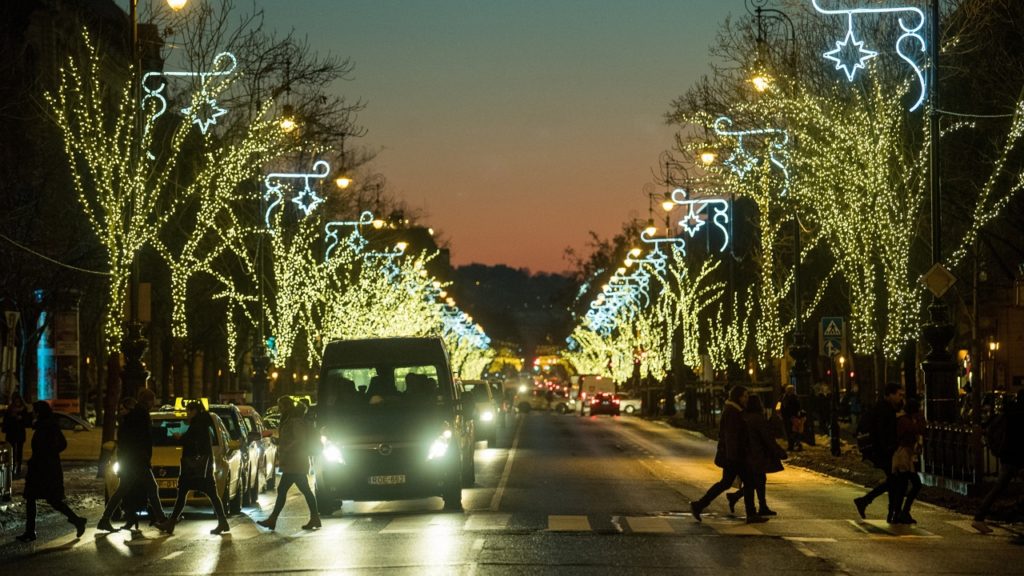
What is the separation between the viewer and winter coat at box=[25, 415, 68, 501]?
787 inches

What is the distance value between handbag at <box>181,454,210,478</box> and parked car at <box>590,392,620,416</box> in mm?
75547

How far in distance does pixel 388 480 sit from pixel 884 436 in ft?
22.7

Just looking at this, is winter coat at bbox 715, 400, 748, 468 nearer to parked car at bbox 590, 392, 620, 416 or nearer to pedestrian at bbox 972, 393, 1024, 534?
pedestrian at bbox 972, 393, 1024, 534

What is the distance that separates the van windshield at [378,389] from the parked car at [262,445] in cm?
300

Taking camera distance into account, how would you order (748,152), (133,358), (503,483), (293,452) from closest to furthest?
(293,452) < (503,483) < (133,358) < (748,152)

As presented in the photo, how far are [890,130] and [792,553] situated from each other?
20213 millimetres

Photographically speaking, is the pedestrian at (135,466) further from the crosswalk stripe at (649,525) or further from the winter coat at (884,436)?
the winter coat at (884,436)

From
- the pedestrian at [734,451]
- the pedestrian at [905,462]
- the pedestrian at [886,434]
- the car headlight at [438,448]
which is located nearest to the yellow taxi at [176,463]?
the car headlight at [438,448]

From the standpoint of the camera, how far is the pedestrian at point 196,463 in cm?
2088

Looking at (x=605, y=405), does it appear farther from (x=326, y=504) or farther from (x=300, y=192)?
(x=326, y=504)

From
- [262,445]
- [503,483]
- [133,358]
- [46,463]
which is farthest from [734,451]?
[133,358]

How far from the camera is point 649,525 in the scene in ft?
67.5

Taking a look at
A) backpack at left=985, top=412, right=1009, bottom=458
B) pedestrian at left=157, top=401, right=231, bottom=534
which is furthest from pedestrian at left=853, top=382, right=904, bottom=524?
pedestrian at left=157, top=401, right=231, bottom=534

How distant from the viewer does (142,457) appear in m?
20.8
